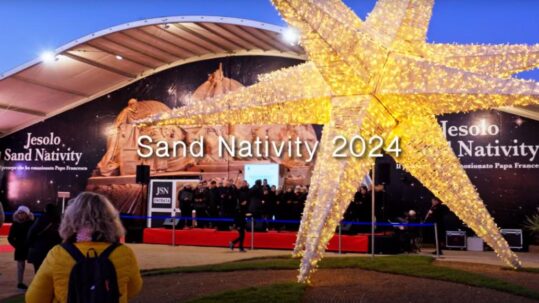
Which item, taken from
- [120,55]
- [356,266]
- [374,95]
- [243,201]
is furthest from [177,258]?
[120,55]

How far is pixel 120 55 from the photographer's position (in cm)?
2072

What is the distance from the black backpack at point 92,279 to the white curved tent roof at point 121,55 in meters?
15.2

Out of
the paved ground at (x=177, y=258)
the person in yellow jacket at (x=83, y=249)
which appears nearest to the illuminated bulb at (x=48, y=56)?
the paved ground at (x=177, y=258)

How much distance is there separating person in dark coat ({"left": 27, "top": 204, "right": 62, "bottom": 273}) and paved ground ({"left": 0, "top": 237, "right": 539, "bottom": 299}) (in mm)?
898

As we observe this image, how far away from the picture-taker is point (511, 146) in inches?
653

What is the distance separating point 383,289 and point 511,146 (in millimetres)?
11217

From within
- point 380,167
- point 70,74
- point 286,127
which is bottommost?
point 380,167

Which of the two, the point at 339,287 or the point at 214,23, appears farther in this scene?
the point at 214,23

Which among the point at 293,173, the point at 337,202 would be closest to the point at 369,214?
the point at 293,173

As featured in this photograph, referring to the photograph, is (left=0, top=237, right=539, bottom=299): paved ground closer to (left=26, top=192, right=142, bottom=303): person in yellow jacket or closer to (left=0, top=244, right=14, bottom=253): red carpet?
(left=0, top=244, right=14, bottom=253): red carpet

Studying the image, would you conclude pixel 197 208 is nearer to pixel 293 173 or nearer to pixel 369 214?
pixel 293 173

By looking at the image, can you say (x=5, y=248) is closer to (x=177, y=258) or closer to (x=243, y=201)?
(x=177, y=258)

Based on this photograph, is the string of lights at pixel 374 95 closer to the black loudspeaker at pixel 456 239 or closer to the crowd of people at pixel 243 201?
the crowd of people at pixel 243 201

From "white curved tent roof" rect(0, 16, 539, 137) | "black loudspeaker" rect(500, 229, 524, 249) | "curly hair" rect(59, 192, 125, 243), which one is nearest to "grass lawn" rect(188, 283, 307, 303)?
"curly hair" rect(59, 192, 125, 243)
